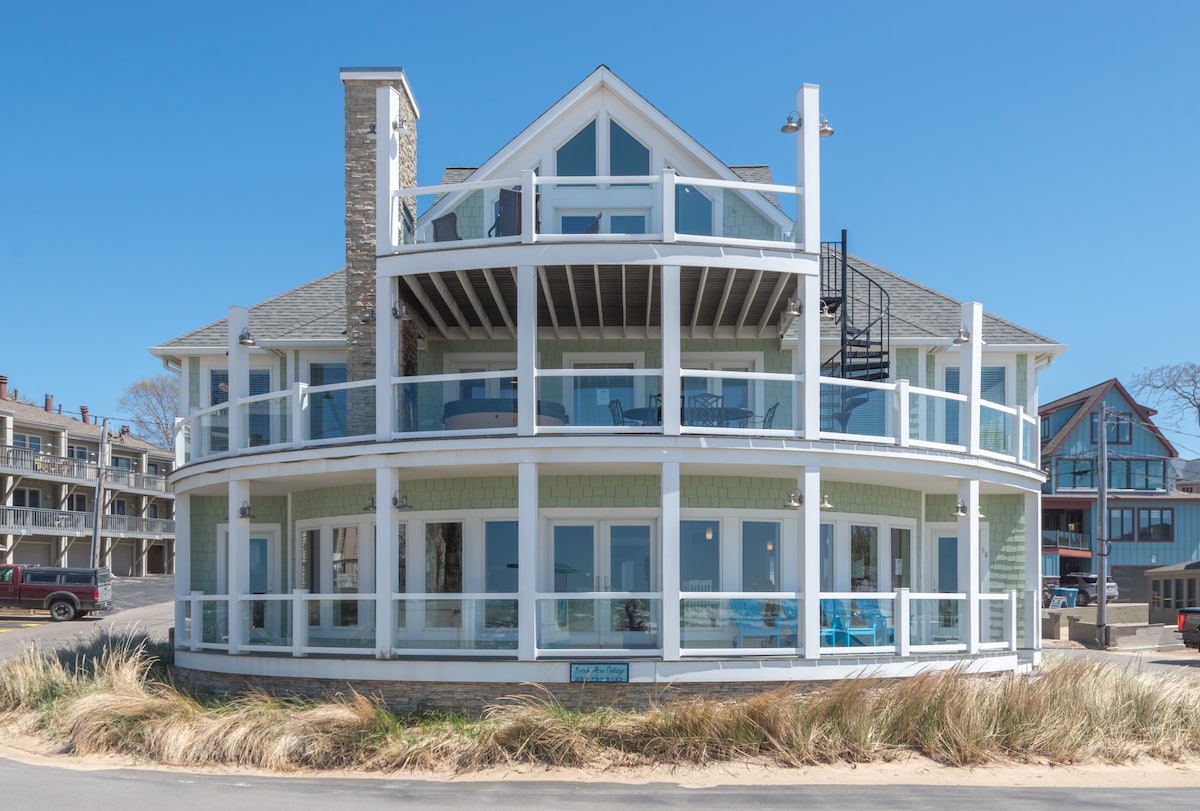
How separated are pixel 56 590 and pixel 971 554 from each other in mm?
33957

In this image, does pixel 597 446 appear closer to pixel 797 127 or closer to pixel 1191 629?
pixel 797 127

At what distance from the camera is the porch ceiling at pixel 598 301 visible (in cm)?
1841

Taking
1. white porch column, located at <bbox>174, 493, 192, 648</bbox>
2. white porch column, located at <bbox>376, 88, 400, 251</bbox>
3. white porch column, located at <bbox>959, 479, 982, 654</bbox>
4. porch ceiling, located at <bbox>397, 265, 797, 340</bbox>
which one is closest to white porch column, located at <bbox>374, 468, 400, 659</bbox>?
white porch column, located at <bbox>376, 88, 400, 251</bbox>

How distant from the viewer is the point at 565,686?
16031 mm

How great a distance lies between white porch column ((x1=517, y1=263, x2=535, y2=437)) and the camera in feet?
55.6

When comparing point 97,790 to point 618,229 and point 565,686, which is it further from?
point 618,229

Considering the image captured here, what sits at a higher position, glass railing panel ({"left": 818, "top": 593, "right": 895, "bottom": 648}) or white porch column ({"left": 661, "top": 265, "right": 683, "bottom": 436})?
white porch column ({"left": 661, "top": 265, "right": 683, "bottom": 436})

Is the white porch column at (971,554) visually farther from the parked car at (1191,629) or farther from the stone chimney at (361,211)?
the parked car at (1191,629)

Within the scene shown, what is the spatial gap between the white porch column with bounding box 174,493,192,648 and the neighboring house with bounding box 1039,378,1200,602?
48.5m

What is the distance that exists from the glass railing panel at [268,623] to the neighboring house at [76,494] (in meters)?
35.7

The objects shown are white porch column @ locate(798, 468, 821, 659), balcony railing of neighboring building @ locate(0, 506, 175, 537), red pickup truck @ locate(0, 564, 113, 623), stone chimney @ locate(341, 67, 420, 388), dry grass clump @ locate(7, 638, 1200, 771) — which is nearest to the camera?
dry grass clump @ locate(7, 638, 1200, 771)

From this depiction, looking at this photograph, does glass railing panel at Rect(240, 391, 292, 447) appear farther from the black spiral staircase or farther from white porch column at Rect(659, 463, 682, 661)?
the black spiral staircase

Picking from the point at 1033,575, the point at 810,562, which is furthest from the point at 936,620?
the point at 1033,575

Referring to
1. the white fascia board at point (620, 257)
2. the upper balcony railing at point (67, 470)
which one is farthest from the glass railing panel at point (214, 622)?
the upper balcony railing at point (67, 470)
